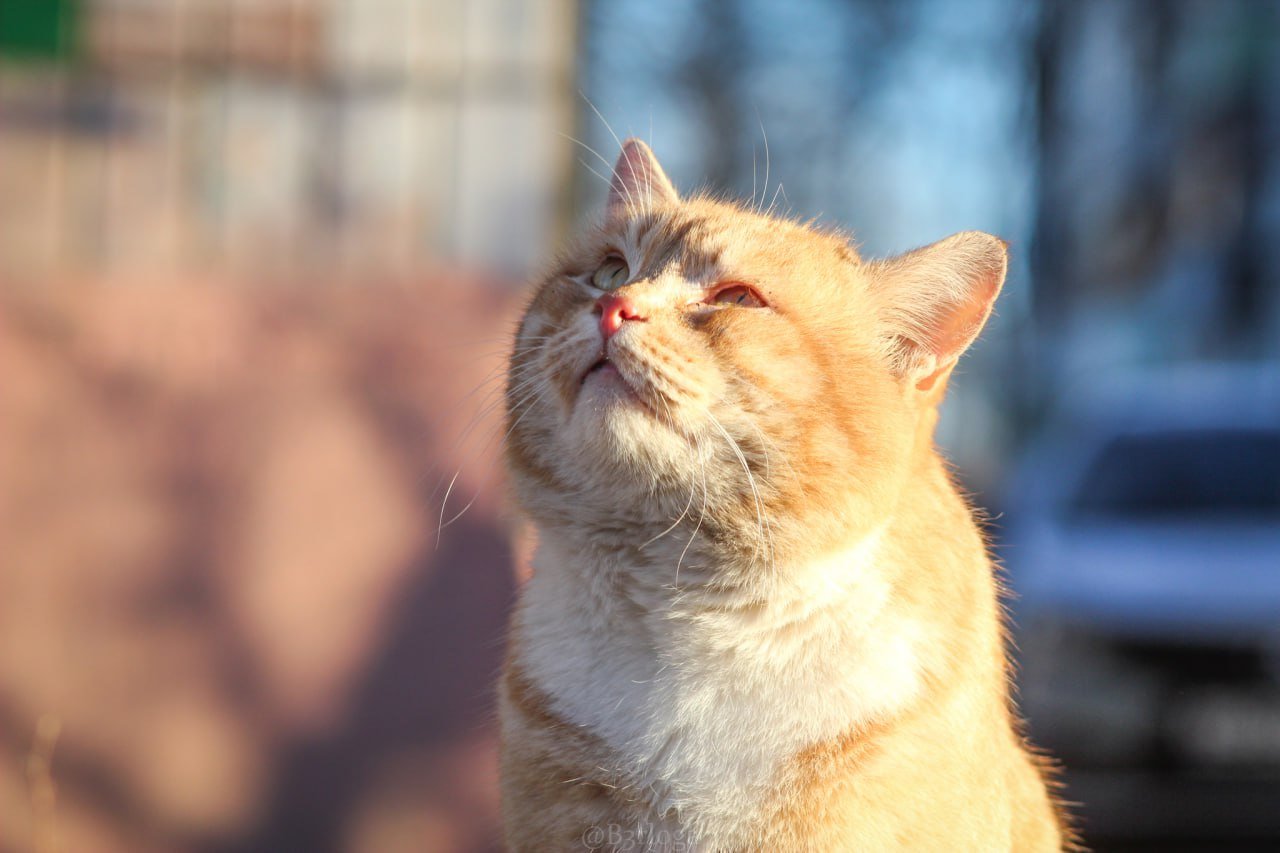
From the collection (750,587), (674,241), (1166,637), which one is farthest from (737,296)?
(1166,637)

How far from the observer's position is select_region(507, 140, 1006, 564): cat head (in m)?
1.81

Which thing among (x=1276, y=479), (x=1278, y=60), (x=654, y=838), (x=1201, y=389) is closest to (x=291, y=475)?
(x=654, y=838)

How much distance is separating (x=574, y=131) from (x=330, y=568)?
62.4 inches

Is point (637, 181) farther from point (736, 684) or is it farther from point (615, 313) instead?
point (736, 684)

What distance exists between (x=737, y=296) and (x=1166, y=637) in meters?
3.57

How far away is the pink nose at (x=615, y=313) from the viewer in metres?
1.84

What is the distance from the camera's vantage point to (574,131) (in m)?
3.78

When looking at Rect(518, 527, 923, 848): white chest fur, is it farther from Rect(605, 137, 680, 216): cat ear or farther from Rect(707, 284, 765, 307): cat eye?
Rect(605, 137, 680, 216): cat ear

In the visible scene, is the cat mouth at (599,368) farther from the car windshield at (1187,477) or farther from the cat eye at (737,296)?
the car windshield at (1187,477)

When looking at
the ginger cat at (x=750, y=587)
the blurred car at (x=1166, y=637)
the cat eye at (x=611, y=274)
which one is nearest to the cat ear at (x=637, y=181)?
the cat eye at (x=611, y=274)

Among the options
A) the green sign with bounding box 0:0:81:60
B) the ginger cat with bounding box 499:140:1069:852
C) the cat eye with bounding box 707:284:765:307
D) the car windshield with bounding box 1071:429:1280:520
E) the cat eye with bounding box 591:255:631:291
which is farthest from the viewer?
the car windshield with bounding box 1071:429:1280:520

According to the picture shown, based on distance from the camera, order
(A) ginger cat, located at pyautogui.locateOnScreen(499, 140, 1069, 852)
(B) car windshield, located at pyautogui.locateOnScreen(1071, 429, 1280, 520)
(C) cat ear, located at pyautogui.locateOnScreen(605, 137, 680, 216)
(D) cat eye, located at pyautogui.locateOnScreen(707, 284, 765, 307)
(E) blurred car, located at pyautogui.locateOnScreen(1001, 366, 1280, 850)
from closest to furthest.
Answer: (A) ginger cat, located at pyautogui.locateOnScreen(499, 140, 1069, 852)
(D) cat eye, located at pyautogui.locateOnScreen(707, 284, 765, 307)
(C) cat ear, located at pyautogui.locateOnScreen(605, 137, 680, 216)
(E) blurred car, located at pyautogui.locateOnScreen(1001, 366, 1280, 850)
(B) car windshield, located at pyautogui.locateOnScreen(1071, 429, 1280, 520)

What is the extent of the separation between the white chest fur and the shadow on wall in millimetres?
1739

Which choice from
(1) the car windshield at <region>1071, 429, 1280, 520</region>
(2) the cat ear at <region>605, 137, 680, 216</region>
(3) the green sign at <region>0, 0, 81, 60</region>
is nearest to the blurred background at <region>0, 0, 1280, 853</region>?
(3) the green sign at <region>0, 0, 81, 60</region>
